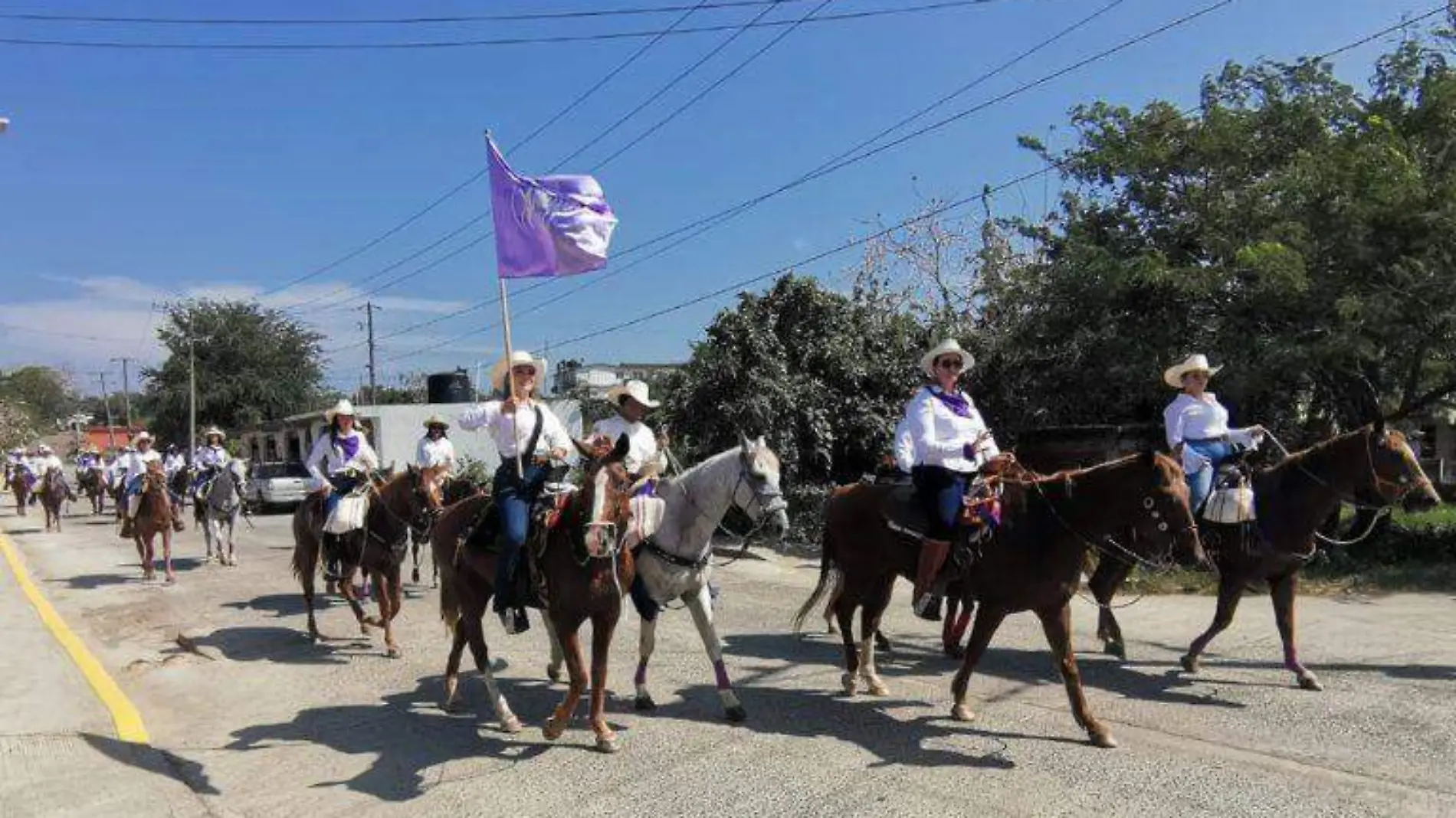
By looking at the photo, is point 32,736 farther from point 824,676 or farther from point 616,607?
point 824,676

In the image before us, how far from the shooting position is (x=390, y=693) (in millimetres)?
7711

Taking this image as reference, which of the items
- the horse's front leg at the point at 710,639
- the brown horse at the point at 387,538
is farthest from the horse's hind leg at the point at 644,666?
the brown horse at the point at 387,538

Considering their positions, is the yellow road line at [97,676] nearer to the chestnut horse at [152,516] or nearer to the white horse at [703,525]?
the chestnut horse at [152,516]

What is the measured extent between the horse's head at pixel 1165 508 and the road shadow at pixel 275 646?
7.02 meters

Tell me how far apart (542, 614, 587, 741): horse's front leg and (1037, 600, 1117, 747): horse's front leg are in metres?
2.93

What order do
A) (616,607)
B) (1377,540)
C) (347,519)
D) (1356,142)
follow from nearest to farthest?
(616,607) → (347,519) → (1356,142) → (1377,540)

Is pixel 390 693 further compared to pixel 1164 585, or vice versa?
pixel 1164 585

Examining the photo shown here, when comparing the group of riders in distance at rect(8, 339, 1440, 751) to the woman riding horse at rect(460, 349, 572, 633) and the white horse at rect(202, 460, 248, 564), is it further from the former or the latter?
the white horse at rect(202, 460, 248, 564)

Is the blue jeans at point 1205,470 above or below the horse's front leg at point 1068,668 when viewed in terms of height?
above

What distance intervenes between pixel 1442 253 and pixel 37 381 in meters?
Answer: 136

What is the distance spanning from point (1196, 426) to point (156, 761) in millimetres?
8301

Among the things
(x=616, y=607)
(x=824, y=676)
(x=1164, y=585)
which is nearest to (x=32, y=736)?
(x=616, y=607)

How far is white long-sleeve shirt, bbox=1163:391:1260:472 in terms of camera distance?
317 inches

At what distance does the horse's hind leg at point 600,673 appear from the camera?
5965 millimetres
